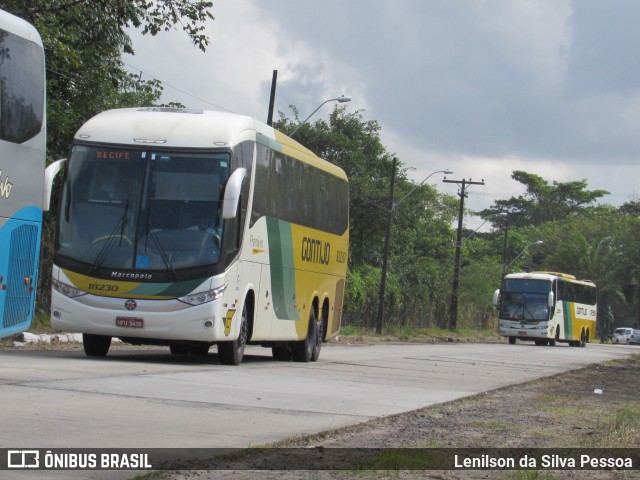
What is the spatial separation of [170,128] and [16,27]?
4.49 m

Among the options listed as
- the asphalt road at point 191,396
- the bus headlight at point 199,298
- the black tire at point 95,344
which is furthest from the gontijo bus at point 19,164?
the black tire at point 95,344

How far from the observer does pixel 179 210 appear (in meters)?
16.8

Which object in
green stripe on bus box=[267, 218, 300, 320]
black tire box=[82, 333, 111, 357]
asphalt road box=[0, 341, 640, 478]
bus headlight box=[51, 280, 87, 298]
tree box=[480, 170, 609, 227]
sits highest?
tree box=[480, 170, 609, 227]

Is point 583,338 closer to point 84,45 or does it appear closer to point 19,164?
point 84,45

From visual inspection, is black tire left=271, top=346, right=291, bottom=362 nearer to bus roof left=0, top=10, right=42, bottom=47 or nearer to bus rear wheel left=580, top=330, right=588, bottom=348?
bus roof left=0, top=10, right=42, bottom=47

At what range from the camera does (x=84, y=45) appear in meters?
26.5

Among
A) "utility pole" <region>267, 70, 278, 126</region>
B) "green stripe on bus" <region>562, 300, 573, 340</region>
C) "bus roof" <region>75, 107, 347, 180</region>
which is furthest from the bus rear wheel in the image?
"bus roof" <region>75, 107, 347, 180</region>

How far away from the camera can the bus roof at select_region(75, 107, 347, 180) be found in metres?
17.2

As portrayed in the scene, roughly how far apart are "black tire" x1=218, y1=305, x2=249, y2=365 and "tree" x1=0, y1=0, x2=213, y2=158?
815 cm

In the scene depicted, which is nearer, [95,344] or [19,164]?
[19,164]

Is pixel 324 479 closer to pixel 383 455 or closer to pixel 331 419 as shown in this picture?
pixel 383 455

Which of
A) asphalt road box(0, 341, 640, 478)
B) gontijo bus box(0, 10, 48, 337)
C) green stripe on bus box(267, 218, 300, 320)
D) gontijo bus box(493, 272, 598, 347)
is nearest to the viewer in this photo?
asphalt road box(0, 341, 640, 478)

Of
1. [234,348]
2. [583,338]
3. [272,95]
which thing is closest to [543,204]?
[583,338]

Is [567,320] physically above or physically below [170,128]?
below
